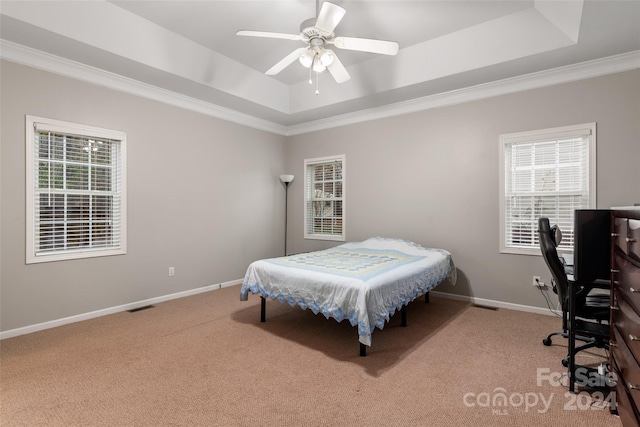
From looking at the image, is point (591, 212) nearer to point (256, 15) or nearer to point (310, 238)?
point (256, 15)

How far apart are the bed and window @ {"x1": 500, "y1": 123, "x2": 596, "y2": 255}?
0.91 metres

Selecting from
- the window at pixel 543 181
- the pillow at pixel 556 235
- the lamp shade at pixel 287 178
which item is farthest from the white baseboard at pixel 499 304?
the lamp shade at pixel 287 178

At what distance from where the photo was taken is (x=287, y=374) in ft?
7.62

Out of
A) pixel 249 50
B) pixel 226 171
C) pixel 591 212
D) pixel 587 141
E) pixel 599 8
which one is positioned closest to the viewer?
pixel 591 212

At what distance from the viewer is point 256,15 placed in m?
3.20

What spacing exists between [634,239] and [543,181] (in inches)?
110

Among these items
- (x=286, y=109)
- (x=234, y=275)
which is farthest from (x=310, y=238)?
(x=286, y=109)

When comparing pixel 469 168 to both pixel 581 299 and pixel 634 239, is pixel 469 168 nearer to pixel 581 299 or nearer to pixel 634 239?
pixel 581 299

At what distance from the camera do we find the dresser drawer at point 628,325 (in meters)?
1.24

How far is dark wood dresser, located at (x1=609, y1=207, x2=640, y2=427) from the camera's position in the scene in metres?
1.26

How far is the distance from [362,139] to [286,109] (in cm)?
130

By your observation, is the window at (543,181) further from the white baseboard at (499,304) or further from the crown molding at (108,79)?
the crown molding at (108,79)

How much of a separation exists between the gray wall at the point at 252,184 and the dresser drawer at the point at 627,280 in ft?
7.68

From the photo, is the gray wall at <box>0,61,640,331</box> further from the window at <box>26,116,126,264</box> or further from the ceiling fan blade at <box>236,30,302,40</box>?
the ceiling fan blade at <box>236,30,302,40</box>
